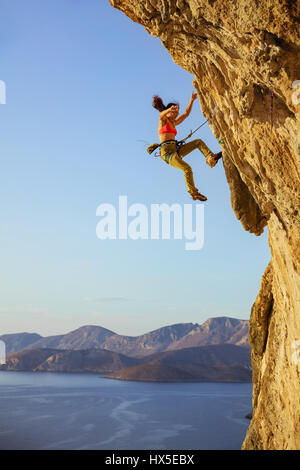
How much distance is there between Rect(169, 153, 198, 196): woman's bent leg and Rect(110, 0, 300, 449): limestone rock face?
2.58 feet

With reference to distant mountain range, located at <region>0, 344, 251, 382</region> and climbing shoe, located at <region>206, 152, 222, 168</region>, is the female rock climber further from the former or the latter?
distant mountain range, located at <region>0, 344, 251, 382</region>

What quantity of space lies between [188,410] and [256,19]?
6023 centimetres

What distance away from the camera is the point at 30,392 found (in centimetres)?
6875

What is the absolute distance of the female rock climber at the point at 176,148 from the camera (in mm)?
6512

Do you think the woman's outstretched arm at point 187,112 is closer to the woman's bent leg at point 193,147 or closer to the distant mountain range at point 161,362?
the woman's bent leg at point 193,147

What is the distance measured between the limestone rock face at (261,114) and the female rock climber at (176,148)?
366mm

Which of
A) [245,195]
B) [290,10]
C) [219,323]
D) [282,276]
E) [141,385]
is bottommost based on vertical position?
[141,385]

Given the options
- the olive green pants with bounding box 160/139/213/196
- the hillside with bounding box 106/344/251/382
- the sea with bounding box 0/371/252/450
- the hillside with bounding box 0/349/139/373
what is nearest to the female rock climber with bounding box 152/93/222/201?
the olive green pants with bounding box 160/139/213/196

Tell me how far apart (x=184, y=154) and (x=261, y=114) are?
6.45 ft

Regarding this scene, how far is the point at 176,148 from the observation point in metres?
6.51

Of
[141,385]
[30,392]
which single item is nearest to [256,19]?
[30,392]

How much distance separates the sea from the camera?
39.0 meters

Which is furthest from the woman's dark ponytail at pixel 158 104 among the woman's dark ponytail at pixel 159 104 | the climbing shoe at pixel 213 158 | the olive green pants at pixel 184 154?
the climbing shoe at pixel 213 158

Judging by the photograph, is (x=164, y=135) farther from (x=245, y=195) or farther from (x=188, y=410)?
(x=188, y=410)
